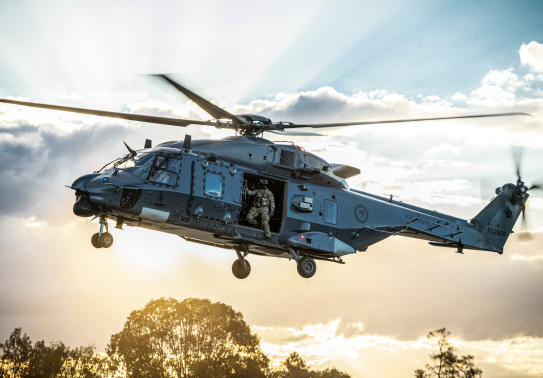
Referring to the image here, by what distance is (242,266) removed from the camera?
19391mm

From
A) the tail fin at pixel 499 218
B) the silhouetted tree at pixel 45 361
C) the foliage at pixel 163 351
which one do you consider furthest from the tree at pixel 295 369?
the tail fin at pixel 499 218

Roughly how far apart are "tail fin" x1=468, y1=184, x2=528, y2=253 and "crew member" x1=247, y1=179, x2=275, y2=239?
11.0 m

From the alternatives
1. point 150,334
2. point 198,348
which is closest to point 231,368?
point 198,348

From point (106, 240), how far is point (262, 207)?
507 cm

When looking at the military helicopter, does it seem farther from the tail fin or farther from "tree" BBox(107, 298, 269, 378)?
"tree" BBox(107, 298, 269, 378)

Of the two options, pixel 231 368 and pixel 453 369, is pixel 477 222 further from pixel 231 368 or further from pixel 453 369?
pixel 453 369

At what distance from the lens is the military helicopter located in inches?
589

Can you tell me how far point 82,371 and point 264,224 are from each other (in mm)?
31294

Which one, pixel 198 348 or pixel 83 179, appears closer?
pixel 83 179

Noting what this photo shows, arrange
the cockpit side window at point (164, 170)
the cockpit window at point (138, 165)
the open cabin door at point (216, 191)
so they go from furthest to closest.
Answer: the open cabin door at point (216, 191) < the cockpit side window at point (164, 170) < the cockpit window at point (138, 165)

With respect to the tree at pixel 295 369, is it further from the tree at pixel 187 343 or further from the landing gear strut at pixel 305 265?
the landing gear strut at pixel 305 265

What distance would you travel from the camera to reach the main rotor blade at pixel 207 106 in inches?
613

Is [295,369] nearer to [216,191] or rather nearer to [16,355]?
[16,355]

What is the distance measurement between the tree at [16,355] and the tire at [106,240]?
110 ft
